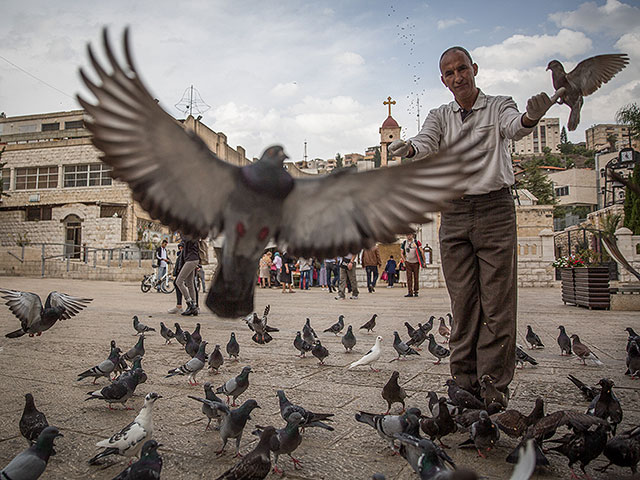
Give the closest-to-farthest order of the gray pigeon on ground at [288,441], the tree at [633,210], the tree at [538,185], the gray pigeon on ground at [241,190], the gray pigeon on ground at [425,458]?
the gray pigeon on ground at [241,190]
the gray pigeon on ground at [425,458]
the gray pigeon on ground at [288,441]
the tree at [633,210]
the tree at [538,185]

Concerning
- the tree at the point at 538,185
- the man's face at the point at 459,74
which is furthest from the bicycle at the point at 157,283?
the tree at the point at 538,185

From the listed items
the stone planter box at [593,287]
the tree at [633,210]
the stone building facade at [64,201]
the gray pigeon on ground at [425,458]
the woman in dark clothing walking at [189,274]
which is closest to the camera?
the gray pigeon on ground at [425,458]

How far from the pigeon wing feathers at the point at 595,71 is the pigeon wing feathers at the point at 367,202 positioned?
0.83 metres

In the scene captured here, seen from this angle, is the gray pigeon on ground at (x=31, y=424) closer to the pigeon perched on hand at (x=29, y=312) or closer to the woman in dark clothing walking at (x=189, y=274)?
the pigeon perched on hand at (x=29, y=312)

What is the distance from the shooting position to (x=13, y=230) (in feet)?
114

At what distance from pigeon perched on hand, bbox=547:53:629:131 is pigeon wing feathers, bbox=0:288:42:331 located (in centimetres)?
475

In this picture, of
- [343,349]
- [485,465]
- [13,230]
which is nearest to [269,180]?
[485,465]

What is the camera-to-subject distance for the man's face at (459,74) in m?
2.63

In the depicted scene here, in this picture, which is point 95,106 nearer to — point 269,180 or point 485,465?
point 269,180

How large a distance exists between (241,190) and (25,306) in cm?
417

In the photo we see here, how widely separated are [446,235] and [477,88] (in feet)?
2.97

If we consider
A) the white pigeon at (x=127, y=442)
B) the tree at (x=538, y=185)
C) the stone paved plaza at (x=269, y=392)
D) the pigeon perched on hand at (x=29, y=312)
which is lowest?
the stone paved plaza at (x=269, y=392)

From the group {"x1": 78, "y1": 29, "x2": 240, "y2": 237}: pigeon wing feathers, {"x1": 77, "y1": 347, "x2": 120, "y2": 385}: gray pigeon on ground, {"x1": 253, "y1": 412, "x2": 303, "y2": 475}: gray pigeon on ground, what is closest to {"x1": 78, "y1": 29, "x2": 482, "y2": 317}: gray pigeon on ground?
{"x1": 78, "y1": 29, "x2": 240, "y2": 237}: pigeon wing feathers

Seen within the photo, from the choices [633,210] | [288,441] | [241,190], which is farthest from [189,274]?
[633,210]
